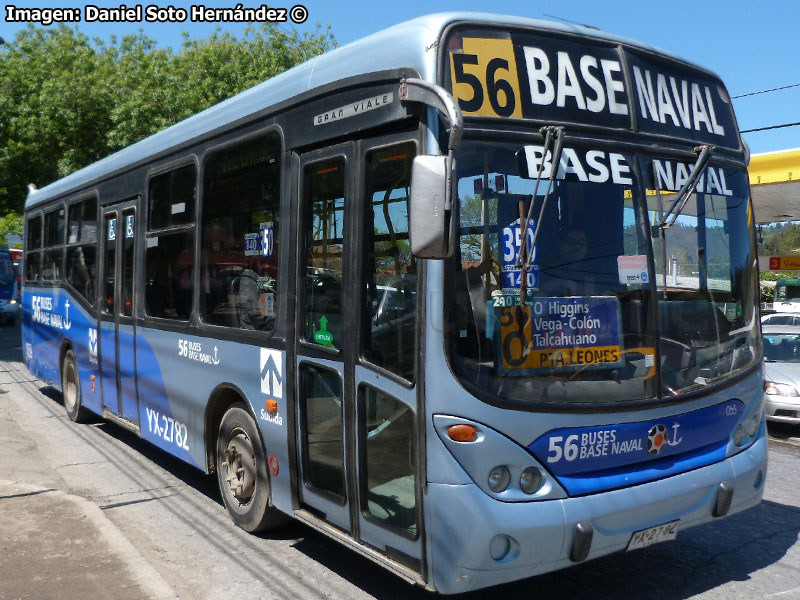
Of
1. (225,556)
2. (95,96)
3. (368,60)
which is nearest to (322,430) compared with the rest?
(225,556)

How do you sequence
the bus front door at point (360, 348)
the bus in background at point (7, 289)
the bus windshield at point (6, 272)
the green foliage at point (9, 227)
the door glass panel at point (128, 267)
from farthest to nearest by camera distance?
the green foliage at point (9, 227) → the bus windshield at point (6, 272) → the bus in background at point (7, 289) → the door glass panel at point (128, 267) → the bus front door at point (360, 348)

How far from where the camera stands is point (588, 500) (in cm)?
388

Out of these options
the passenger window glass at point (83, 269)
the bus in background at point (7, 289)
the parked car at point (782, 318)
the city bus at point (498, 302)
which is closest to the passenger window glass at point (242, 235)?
the city bus at point (498, 302)

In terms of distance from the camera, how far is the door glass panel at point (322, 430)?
4.53 m

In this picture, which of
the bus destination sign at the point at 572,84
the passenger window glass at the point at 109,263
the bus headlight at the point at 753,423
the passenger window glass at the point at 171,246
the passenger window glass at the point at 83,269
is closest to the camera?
the bus destination sign at the point at 572,84

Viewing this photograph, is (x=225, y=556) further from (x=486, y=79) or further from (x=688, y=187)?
(x=688, y=187)

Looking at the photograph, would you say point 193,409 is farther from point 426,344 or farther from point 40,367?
point 40,367

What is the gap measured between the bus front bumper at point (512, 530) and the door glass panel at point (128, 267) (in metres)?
5.02

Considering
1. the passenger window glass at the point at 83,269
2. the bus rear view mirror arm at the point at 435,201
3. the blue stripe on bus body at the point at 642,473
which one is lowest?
the blue stripe on bus body at the point at 642,473

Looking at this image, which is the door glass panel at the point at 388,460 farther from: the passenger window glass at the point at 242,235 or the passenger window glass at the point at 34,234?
the passenger window glass at the point at 34,234

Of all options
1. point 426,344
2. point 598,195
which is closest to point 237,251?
point 426,344

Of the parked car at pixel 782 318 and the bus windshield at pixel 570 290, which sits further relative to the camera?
the parked car at pixel 782 318

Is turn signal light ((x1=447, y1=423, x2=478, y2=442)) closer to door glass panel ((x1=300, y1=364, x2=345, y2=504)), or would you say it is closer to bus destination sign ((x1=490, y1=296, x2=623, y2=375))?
bus destination sign ((x1=490, y1=296, x2=623, y2=375))

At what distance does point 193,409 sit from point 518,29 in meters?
3.95
